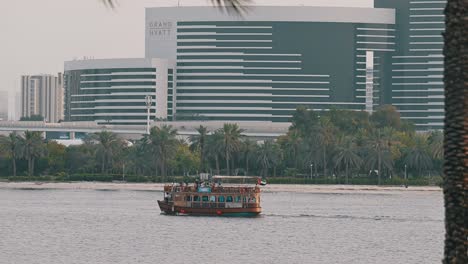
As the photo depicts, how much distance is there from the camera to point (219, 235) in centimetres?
10800

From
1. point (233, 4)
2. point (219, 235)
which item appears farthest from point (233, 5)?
point (219, 235)

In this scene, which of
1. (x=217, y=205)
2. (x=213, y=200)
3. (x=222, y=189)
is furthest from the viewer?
(x=213, y=200)

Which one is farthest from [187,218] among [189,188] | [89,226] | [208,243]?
[208,243]

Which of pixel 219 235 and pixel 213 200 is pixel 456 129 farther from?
pixel 213 200

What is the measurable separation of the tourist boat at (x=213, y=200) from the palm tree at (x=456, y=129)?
106m

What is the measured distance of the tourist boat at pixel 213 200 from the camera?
133750 mm

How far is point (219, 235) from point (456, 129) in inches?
3289

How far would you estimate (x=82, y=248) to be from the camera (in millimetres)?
94312

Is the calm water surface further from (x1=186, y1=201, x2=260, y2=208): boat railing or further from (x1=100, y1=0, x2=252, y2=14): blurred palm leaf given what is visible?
(x1=100, y1=0, x2=252, y2=14): blurred palm leaf

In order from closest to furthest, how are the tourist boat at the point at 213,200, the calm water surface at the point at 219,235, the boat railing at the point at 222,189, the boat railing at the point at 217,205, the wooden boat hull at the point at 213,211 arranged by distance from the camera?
the calm water surface at the point at 219,235 < the boat railing at the point at 222,189 < the tourist boat at the point at 213,200 < the boat railing at the point at 217,205 < the wooden boat hull at the point at 213,211

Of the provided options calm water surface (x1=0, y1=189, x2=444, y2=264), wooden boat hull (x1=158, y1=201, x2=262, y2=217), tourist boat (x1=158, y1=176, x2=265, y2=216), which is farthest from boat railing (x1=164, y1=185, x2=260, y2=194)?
calm water surface (x1=0, y1=189, x2=444, y2=264)

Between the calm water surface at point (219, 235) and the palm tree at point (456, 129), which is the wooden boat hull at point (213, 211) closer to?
the calm water surface at point (219, 235)

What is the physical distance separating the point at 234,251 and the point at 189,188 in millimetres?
42509

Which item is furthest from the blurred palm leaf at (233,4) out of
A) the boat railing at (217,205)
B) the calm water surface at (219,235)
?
the boat railing at (217,205)
